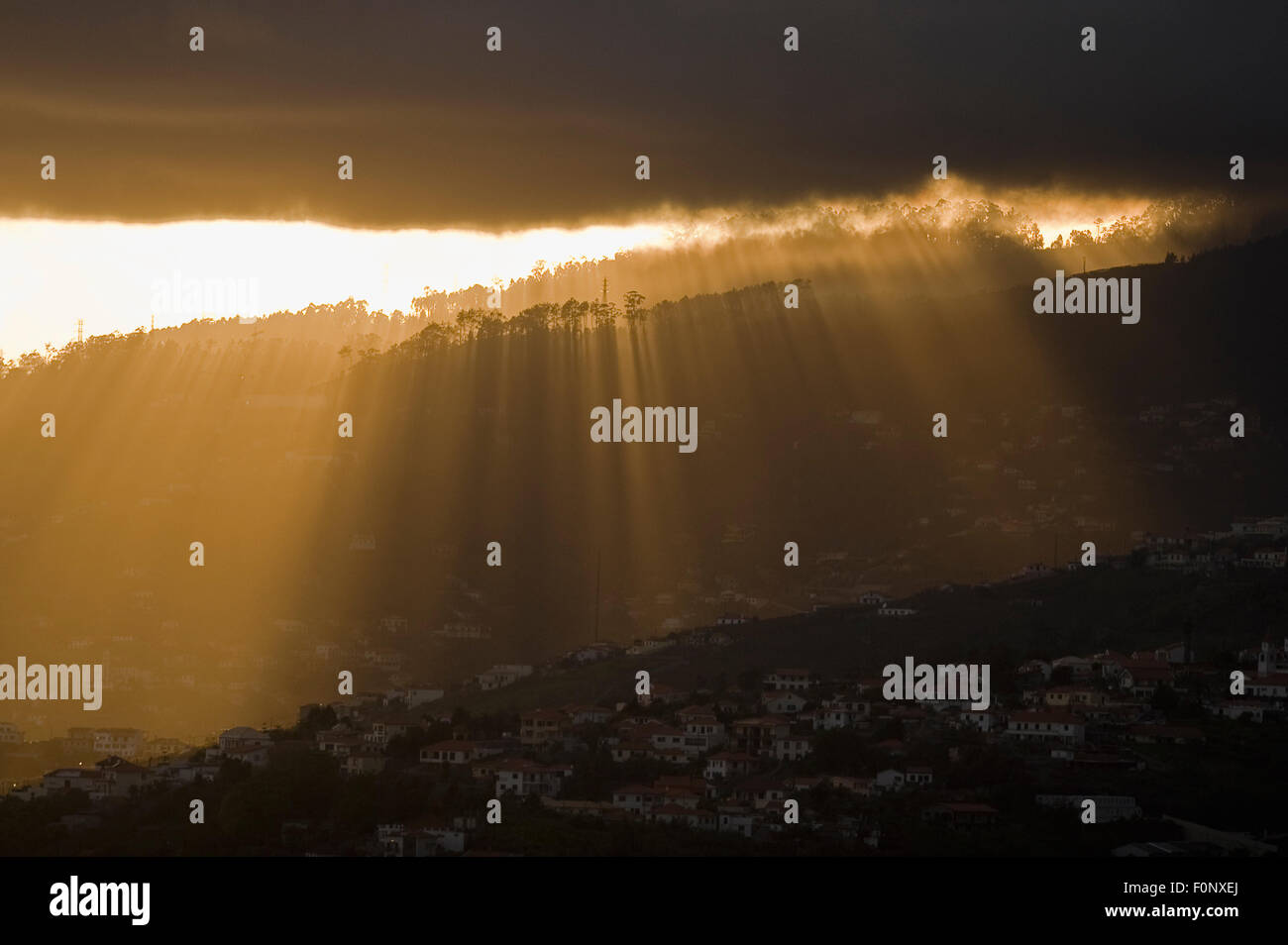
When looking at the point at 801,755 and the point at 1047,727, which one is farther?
the point at 1047,727

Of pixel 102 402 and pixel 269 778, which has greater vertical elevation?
pixel 102 402

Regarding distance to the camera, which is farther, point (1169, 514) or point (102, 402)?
point (102, 402)

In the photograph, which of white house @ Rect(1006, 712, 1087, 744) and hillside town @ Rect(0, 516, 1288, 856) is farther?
white house @ Rect(1006, 712, 1087, 744)

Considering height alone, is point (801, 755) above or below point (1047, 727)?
below

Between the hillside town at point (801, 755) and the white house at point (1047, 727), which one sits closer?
the hillside town at point (801, 755)
